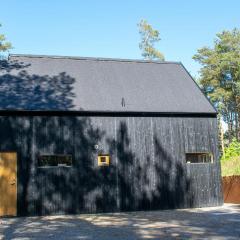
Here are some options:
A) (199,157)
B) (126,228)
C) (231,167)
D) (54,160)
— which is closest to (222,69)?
(231,167)

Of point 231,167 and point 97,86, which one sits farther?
point 231,167

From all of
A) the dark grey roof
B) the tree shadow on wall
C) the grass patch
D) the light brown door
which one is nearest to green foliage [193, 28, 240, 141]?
the grass patch

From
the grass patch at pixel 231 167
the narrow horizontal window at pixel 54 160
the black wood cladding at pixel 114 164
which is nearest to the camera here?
the black wood cladding at pixel 114 164

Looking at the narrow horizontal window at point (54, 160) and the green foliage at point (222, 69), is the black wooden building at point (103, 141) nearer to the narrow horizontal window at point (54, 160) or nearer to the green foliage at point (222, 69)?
the narrow horizontal window at point (54, 160)

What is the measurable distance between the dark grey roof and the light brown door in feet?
6.64

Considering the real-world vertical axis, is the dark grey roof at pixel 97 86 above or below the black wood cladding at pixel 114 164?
above

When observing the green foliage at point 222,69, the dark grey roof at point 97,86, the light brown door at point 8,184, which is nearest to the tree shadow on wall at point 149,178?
the dark grey roof at point 97,86

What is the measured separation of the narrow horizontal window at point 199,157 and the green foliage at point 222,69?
29.4 metres

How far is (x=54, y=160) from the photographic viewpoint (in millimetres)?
16562

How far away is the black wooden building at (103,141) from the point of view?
1630cm

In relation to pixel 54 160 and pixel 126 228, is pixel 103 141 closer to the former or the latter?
pixel 54 160

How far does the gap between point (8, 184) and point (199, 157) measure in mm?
8324

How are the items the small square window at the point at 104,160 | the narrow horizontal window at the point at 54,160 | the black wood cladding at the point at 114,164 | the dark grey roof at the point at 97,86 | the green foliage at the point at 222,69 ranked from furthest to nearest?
the green foliage at the point at 222,69
the dark grey roof at the point at 97,86
the small square window at the point at 104,160
the narrow horizontal window at the point at 54,160
the black wood cladding at the point at 114,164

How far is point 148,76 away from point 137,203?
6.53 meters
